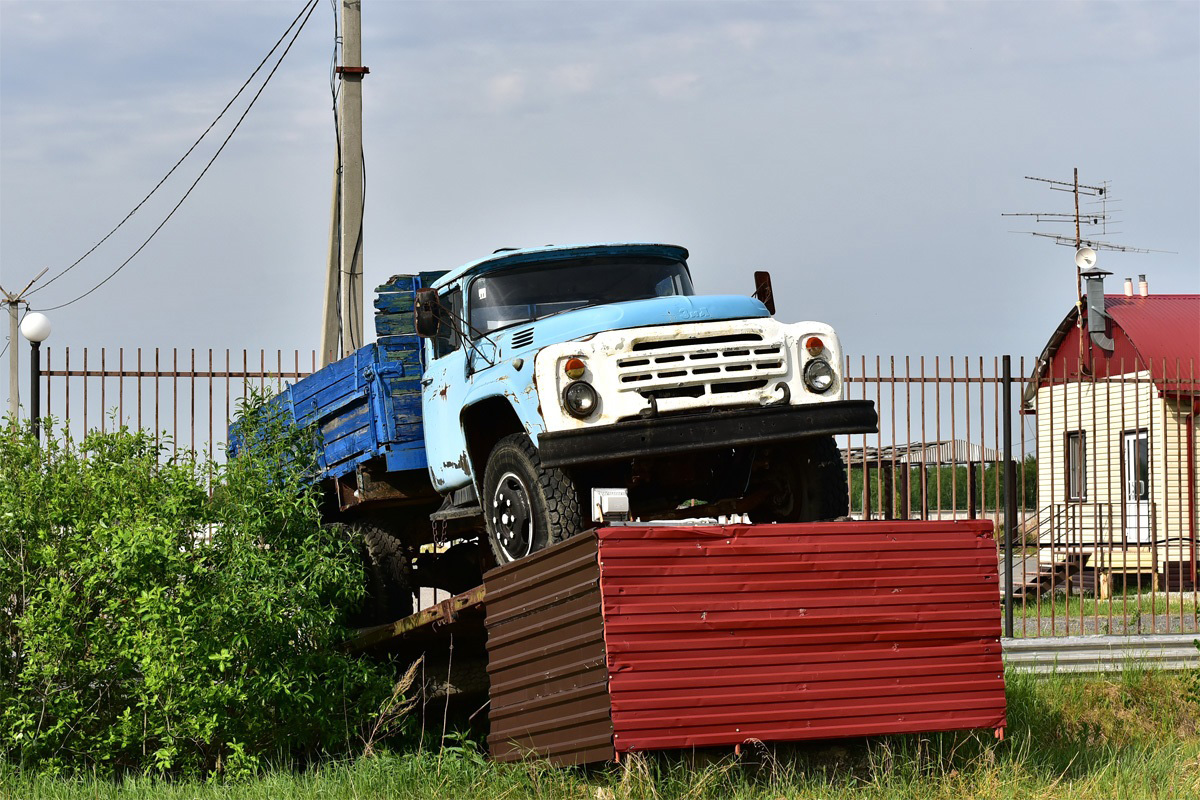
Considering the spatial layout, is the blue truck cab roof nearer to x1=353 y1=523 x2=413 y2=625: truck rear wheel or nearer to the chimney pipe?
x1=353 y1=523 x2=413 y2=625: truck rear wheel

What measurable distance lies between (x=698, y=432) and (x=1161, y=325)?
19.2m

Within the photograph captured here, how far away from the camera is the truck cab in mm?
7523

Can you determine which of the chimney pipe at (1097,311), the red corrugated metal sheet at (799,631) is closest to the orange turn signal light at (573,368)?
the red corrugated metal sheet at (799,631)

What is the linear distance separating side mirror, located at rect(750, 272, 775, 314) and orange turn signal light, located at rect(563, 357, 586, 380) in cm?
228

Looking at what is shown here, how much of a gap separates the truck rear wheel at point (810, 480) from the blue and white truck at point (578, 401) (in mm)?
11

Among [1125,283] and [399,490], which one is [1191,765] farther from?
[1125,283]

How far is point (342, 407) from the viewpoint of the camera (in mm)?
10039

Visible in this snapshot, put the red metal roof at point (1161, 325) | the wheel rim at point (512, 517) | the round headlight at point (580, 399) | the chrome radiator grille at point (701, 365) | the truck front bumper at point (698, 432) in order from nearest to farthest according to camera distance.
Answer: the truck front bumper at point (698, 432) → the round headlight at point (580, 399) → the chrome radiator grille at point (701, 365) → the wheel rim at point (512, 517) → the red metal roof at point (1161, 325)

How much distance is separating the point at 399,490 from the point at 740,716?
3.97m

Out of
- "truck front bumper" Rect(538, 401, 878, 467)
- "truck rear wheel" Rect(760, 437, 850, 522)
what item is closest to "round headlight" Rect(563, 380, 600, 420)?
"truck front bumper" Rect(538, 401, 878, 467)

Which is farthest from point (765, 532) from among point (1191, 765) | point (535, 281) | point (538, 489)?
point (1191, 765)

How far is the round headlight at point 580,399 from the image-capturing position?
295 inches

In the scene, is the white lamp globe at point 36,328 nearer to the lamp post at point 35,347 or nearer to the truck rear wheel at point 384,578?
the lamp post at point 35,347

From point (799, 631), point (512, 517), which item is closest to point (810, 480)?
point (799, 631)
